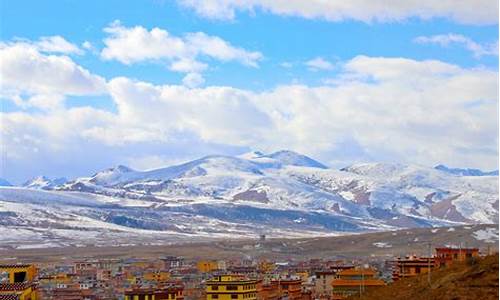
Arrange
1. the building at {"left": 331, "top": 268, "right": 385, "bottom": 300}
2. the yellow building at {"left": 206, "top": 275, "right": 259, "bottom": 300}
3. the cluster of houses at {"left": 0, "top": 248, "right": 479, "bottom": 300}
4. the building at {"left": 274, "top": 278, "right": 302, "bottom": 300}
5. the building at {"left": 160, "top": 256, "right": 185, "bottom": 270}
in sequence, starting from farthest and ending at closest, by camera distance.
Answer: the building at {"left": 160, "top": 256, "right": 185, "bottom": 270}
the building at {"left": 274, "top": 278, "right": 302, "bottom": 300}
the yellow building at {"left": 206, "top": 275, "right": 259, "bottom": 300}
the building at {"left": 331, "top": 268, "right": 385, "bottom": 300}
the cluster of houses at {"left": 0, "top": 248, "right": 479, "bottom": 300}

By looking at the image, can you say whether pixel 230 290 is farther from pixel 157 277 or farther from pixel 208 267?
pixel 208 267

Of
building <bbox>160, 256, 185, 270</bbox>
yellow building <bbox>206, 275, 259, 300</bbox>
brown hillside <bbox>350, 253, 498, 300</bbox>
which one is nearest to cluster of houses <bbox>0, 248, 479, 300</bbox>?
yellow building <bbox>206, 275, 259, 300</bbox>

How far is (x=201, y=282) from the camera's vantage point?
12138 cm

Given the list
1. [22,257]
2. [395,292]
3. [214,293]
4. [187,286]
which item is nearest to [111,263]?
[22,257]

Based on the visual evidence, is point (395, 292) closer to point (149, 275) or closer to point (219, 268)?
point (149, 275)

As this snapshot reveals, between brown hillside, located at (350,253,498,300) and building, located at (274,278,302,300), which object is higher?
brown hillside, located at (350,253,498,300)

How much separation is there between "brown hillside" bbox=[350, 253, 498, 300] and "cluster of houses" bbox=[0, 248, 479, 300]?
4840 millimetres

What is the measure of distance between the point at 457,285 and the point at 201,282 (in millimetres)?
93289

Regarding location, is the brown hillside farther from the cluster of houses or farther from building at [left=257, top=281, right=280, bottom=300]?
building at [left=257, top=281, right=280, bottom=300]

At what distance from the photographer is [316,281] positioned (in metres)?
110

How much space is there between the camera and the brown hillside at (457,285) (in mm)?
28250

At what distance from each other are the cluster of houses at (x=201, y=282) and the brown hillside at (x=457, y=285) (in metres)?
4.84

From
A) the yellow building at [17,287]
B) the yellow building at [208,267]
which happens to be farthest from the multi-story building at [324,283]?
the yellow building at [208,267]

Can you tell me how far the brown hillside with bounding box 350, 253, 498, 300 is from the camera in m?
28.2
